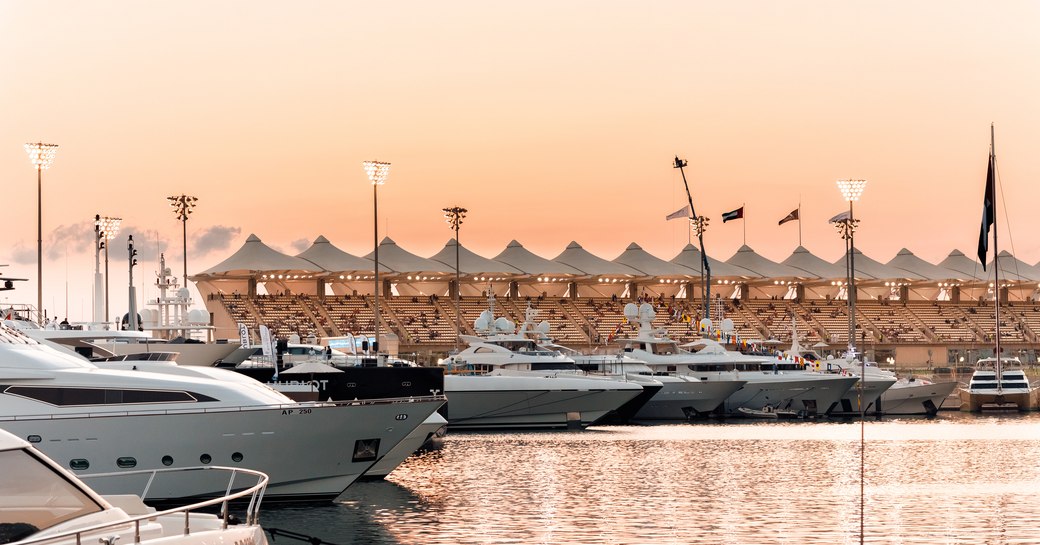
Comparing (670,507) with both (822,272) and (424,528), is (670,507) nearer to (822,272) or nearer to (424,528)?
(424,528)

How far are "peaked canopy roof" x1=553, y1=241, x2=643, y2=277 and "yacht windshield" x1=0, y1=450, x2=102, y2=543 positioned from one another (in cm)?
9762

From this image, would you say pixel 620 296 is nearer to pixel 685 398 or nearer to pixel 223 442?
pixel 685 398

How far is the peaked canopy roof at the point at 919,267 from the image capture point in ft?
380

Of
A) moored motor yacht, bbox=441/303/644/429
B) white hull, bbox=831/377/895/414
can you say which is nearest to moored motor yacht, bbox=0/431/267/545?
moored motor yacht, bbox=441/303/644/429

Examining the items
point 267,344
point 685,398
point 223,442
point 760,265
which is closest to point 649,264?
point 760,265

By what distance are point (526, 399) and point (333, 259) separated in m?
48.8

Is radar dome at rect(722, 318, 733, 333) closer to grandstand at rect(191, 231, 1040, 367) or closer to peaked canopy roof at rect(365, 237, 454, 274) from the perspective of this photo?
grandstand at rect(191, 231, 1040, 367)

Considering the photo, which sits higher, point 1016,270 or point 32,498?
point 1016,270

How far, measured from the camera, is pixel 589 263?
108 metres

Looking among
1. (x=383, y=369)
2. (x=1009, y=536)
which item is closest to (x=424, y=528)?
(x=1009, y=536)

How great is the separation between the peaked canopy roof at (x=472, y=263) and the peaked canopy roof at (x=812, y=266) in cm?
2439

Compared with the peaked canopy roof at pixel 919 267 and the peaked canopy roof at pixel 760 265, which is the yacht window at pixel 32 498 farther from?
the peaked canopy roof at pixel 919 267

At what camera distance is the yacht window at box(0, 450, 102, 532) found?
348 inches

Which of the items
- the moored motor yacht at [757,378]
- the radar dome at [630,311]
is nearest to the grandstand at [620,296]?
the radar dome at [630,311]
